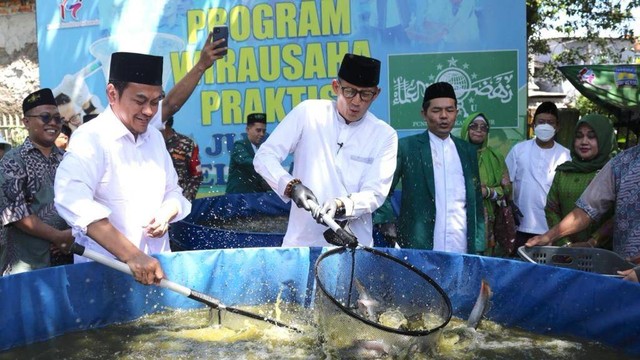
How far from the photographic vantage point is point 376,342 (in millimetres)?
2482

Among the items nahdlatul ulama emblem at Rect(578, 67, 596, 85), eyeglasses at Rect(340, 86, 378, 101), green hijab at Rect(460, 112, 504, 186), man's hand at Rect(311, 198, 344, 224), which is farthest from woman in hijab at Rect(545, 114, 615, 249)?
nahdlatul ulama emblem at Rect(578, 67, 596, 85)

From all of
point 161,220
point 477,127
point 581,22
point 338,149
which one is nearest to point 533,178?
point 477,127

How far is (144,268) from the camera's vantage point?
2811mm

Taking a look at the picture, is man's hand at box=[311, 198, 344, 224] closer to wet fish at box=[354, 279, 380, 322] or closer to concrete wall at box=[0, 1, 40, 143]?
wet fish at box=[354, 279, 380, 322]

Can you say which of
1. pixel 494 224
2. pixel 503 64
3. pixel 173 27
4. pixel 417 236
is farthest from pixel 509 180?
pixel 173 27

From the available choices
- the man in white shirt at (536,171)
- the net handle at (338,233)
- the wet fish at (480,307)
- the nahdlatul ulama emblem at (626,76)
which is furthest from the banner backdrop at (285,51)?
the net handle at (338,233)

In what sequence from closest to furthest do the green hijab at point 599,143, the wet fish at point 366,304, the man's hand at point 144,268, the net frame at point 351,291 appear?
the net frame at point 351,291 < the man's hand at point 144,268 < the wet fish at point 366,304 < the green hijab at point 599,143

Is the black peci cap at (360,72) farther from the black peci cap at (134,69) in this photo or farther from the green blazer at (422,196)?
the black peci cap at (134,69)

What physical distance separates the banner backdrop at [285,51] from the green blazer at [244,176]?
165cm

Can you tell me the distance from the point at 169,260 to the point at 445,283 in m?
1.31

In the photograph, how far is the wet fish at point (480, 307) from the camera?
3.08 meters

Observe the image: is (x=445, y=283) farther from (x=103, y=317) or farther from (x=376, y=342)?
(x=103, y=317)

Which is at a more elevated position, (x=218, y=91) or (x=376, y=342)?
(x=218, y=91)

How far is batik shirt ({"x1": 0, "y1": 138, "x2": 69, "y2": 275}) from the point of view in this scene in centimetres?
387
